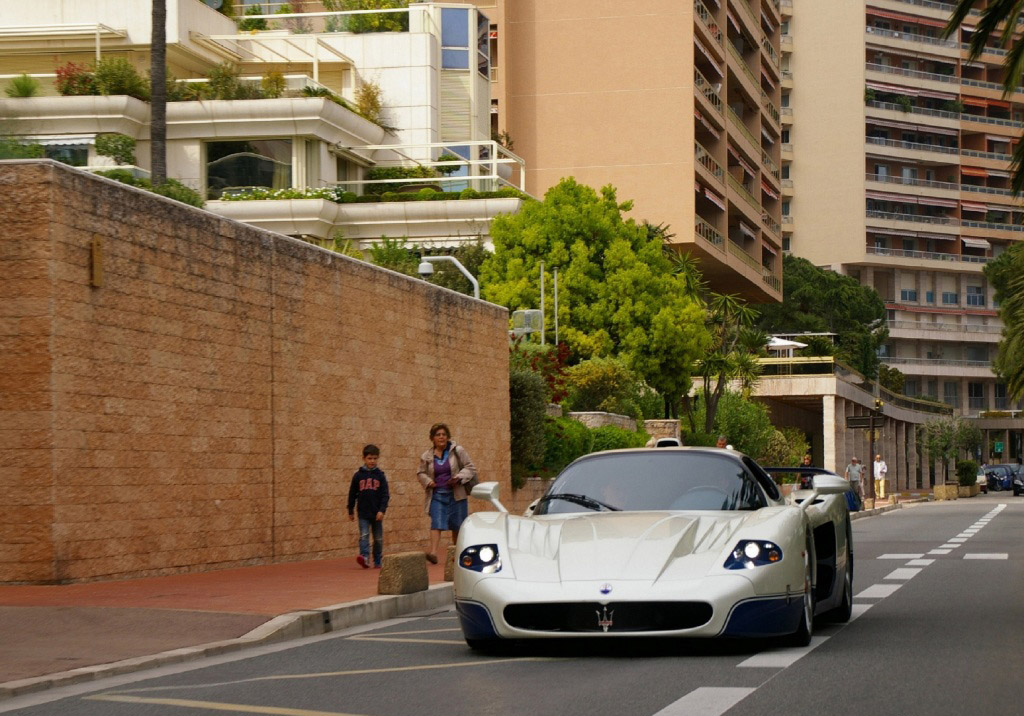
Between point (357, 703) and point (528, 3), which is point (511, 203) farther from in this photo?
point (357, 703)

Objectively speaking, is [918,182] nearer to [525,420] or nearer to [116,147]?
[116,147]

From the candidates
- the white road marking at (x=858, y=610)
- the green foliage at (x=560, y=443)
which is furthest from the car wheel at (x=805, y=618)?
the green foliage at (x=560, y=443)

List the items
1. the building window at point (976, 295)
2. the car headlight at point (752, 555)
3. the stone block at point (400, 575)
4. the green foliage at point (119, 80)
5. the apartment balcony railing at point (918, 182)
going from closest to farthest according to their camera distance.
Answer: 1. the car headlight at point (752, 555)
2. the stone block at point (400, 575)
3. the green foliage at point (119, 80)
4. the apartment balcony railing at point (918, 182)
5. the building window at point (976, 295)

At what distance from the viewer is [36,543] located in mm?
15234

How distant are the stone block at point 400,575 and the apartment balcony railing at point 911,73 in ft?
367

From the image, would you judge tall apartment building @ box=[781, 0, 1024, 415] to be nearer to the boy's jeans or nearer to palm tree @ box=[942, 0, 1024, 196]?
the boy's jeans

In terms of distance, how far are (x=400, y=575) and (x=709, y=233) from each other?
5378cm

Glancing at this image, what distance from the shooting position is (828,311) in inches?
4409

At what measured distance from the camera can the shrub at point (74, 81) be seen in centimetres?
4669

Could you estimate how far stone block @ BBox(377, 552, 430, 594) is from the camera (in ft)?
48.2

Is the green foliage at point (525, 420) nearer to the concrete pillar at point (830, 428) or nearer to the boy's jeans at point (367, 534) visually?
the boy's jeans at point (367, 534)

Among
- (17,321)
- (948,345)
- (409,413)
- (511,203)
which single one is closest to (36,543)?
(17,321)

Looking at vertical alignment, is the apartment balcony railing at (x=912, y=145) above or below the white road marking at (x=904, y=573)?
above

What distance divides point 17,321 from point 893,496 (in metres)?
53.8
